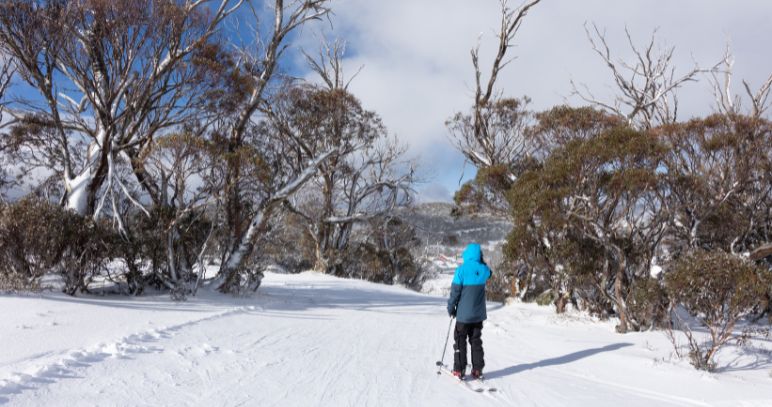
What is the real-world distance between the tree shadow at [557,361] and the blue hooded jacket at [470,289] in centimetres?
84

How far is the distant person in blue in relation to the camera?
200 inches

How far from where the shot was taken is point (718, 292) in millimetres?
6645

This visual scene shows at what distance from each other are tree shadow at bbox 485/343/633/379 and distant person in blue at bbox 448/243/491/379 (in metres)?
0.55

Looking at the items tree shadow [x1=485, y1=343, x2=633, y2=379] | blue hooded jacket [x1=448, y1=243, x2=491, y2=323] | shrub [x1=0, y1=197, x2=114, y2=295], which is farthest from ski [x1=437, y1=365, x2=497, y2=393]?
shrub [x1=0, y1=197, x2=114, y2=295]

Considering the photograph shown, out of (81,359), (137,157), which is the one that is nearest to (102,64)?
(137,157)

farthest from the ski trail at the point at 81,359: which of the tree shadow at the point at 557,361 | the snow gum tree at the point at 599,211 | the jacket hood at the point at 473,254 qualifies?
the snow gum tree at the point at 599,211

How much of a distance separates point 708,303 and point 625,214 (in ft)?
12.6

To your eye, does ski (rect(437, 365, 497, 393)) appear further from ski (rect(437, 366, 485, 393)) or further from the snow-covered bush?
the snow-covered bush

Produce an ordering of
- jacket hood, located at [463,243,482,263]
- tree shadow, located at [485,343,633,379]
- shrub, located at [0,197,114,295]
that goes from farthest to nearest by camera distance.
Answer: shrub, located at [0,197,114,295], tree shadow, located at [485,343,633,379], jacket hood, located at [463,243,482,263]

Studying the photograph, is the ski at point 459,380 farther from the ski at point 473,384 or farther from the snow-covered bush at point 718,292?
the snow-covered bush at point 718,292

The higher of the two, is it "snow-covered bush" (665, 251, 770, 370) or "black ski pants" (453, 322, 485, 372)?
"snow-covered bush" (665, 251, 770, 370)

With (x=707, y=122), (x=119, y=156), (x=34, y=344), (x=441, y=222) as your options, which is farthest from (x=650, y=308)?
(x=441, y=222)

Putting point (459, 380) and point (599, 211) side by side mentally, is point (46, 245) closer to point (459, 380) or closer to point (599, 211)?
point (459, 380)

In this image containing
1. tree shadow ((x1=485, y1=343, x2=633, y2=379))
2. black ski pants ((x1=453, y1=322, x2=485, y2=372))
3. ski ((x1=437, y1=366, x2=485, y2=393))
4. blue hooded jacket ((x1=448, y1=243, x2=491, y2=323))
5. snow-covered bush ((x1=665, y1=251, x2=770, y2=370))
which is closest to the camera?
ski ((x1=437, y1=366, x2=485, y2=393))
